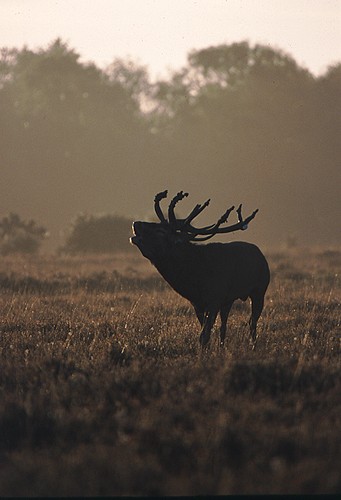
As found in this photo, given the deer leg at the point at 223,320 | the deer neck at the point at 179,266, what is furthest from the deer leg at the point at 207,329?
the deer leg at the point at 223,320

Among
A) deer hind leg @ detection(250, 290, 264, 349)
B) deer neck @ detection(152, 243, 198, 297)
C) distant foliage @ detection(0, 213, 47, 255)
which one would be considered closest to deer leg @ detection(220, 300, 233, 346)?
deer hind leg @ detection(250, 290, 264, 349)

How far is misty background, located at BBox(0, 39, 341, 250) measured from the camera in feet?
209

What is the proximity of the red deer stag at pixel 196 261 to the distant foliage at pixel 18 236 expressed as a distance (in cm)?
2412

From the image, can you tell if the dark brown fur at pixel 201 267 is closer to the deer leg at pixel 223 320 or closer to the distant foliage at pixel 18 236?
the deer leg at pixel 223 320

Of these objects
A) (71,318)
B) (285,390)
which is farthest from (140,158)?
(285,390)

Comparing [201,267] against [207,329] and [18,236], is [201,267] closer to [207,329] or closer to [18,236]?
[207,329]

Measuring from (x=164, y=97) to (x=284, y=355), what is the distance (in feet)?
252

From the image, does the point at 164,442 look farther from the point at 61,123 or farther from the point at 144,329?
the point at 61,123

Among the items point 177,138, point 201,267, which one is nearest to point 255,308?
point 201,267

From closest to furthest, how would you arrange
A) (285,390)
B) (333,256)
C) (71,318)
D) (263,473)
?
(263,473) < (285,390) < (71,318) < (333,256)

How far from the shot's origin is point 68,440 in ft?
20.4

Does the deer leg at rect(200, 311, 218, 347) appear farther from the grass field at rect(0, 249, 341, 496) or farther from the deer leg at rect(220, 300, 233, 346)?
the deer leg at rect(220, 300, 233, 346)

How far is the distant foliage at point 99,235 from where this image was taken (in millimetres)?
35562

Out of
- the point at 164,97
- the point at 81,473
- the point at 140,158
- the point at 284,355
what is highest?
the point at 164,97
